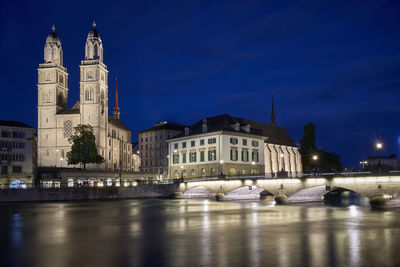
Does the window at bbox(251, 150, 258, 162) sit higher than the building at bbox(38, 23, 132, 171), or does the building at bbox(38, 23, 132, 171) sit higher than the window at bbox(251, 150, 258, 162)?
the building at bbox(38, 23, 132, 171)

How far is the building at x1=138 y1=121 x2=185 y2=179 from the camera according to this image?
138 m

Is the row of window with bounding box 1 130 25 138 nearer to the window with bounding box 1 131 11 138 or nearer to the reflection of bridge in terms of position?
the window with bounding box 1 131 11 138

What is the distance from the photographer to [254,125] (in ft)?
341

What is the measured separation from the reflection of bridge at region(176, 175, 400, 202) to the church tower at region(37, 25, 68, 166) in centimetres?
4927

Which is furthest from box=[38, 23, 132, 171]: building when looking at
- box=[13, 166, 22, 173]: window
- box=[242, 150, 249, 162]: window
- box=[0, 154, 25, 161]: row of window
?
box=[242, 150, 249, 162]: window

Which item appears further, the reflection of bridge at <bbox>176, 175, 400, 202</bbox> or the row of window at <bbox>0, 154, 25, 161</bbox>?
the row of window at <bbox>0, 154, 25, 161</bbox>

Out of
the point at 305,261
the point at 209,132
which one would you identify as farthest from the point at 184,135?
the point at 305,261

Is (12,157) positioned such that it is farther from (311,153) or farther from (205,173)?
(311,153)

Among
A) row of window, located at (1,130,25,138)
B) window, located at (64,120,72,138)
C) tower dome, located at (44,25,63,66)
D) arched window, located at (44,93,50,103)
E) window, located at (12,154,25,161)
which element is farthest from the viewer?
tower dome, located at (44,25,63,66)

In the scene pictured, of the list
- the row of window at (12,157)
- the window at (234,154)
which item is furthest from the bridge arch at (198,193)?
the row of window at (12,157)

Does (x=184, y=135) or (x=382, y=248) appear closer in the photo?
(x=382, y=248)

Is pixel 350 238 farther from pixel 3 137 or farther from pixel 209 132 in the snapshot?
pixel 3 137

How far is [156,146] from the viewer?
458 feet

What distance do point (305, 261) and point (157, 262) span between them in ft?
19.7
